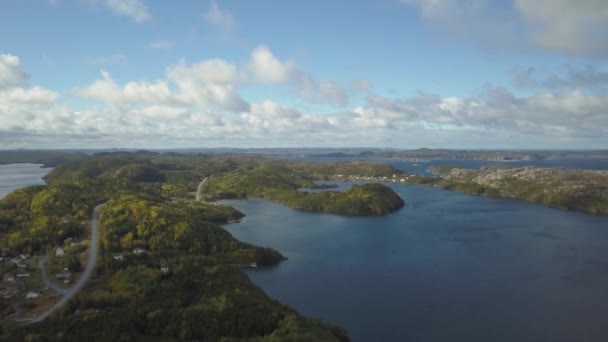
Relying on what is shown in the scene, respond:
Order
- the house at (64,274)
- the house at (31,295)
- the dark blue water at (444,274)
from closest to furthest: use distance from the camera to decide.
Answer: the house at (31,295), the dark blue water at (444,274), the house at (64,274)

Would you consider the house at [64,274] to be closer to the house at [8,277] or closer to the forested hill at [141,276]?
the forested hill at [141,276]

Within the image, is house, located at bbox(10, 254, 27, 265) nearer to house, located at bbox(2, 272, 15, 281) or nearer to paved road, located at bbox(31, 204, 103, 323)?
house, located at bbox(2, 272, 15, 281)

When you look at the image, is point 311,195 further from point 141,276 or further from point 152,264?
point 141,276

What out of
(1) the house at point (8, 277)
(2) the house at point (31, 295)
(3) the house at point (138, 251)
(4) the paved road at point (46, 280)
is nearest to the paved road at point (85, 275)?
(4) the paved road at point (46, 280)

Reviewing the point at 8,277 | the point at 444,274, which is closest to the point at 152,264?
the point at 8,277

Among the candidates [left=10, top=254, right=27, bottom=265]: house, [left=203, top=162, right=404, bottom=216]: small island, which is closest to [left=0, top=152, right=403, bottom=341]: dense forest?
[left=203, top=162, right=404, bottom=216]: small island

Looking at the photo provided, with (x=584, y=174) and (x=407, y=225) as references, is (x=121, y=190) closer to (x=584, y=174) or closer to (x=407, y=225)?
(x=407, y=225)
